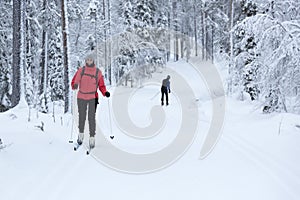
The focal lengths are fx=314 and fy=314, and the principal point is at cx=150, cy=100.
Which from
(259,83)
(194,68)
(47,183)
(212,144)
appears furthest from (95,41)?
(47,183)

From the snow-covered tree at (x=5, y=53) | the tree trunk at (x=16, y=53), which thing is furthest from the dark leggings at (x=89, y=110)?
the snow-covered tree at (x=5, y=53)

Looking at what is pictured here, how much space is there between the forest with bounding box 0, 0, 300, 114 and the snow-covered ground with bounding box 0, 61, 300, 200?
224 centimetres

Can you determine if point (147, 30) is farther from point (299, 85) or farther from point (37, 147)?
point (37, 147)

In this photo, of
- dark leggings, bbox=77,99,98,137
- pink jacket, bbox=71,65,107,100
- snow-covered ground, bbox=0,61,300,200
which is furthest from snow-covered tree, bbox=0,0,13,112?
pink jacket, bbox=71,65,107,100

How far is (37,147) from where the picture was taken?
7.34m

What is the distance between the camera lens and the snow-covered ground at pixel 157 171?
502 cm

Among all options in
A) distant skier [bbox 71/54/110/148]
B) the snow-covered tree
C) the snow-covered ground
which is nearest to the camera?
the snow-covered ground

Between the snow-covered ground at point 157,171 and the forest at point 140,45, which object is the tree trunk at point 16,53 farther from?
the snow-covered ground at point 157,171

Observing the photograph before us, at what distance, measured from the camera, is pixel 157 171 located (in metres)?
6.25

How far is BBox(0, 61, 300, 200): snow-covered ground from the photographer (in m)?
5.02

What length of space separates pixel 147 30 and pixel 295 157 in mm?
28347

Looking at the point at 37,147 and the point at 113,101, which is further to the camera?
the point at 113,101

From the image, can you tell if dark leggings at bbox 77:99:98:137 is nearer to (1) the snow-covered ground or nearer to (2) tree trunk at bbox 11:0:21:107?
(1) the snow-covered ground

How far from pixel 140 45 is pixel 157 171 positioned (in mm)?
27620
